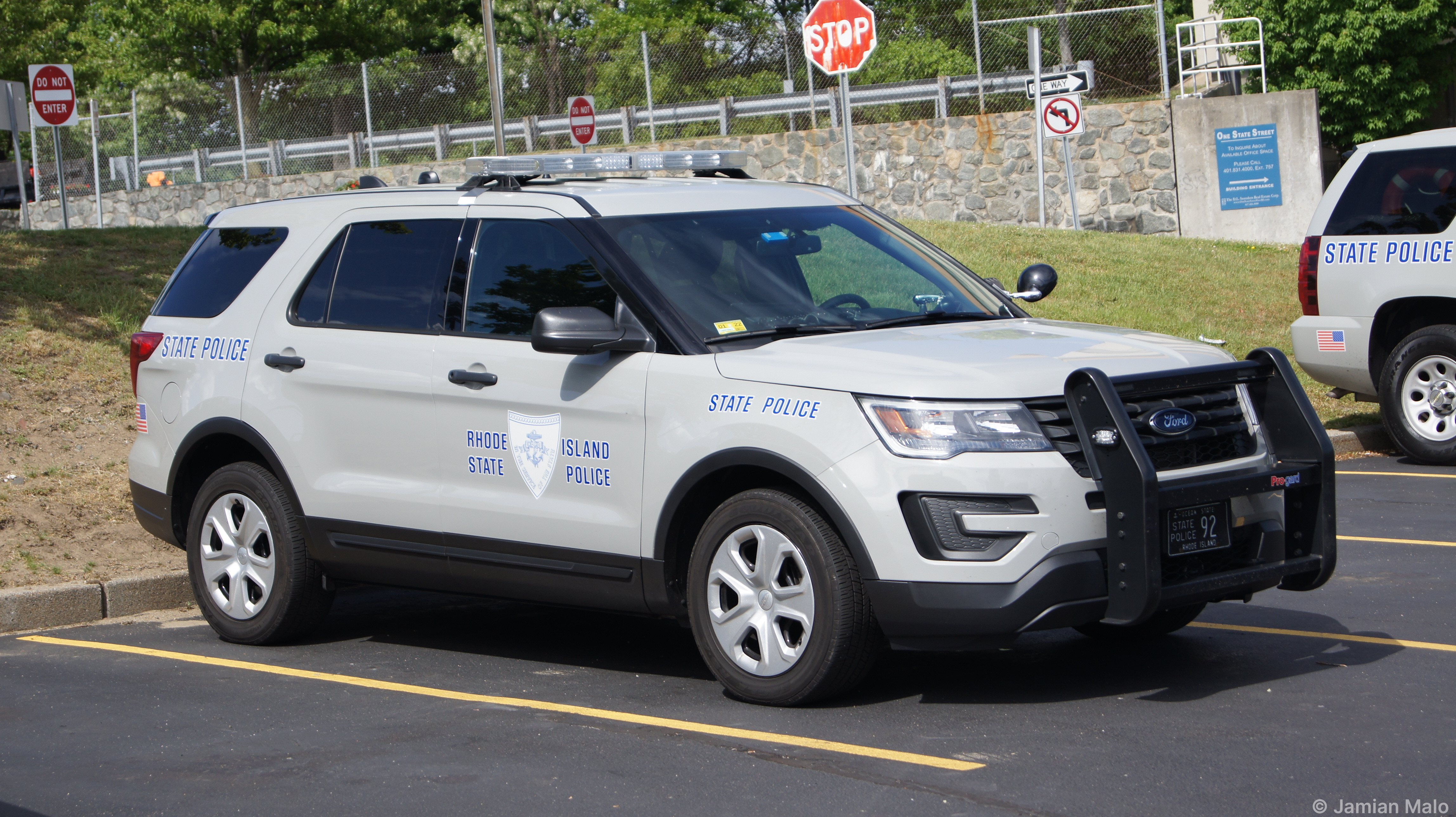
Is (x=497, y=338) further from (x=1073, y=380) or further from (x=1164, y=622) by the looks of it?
(x=1164, y=622)

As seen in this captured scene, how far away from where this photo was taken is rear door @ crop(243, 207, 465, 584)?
6.28 meters

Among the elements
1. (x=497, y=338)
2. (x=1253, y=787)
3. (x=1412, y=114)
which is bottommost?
(x=1253, y=787)

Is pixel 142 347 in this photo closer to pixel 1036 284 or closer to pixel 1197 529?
pixel 1036 284

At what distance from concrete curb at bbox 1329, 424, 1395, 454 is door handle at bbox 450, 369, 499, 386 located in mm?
7587

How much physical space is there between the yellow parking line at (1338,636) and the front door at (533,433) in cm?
254

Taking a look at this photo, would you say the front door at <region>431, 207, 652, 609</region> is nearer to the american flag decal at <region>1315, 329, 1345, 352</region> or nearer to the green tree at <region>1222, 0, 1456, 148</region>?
the american flag decal at <region>1315, 329, 1345, 352</region>

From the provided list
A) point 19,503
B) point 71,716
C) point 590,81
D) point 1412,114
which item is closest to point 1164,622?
point 71,716

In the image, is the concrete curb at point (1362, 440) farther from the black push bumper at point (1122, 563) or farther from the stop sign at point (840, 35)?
the stop sign at point (840, 35)

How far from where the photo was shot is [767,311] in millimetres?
5855

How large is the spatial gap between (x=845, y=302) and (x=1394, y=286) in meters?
5.80

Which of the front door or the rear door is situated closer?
the front door

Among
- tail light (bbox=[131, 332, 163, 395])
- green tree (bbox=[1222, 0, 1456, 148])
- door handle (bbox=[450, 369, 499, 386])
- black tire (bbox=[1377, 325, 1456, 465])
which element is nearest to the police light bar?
door handle (bbox=[450, 369, 499, 386])

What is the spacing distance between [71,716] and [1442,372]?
8.58 meters

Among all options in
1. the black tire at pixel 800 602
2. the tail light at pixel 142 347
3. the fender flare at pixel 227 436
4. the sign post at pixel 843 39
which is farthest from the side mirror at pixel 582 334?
the sign post at pixel 843 39
